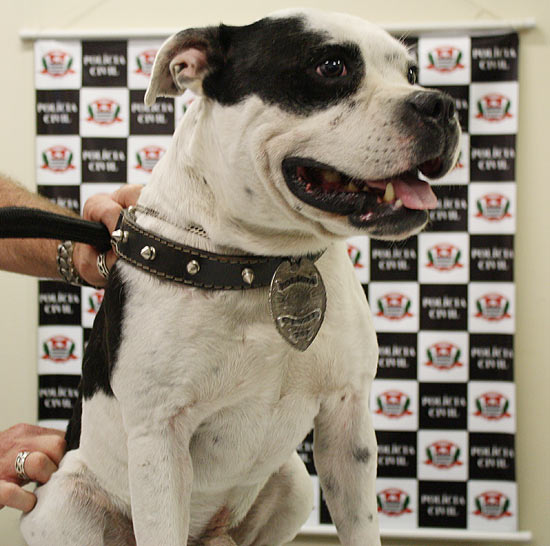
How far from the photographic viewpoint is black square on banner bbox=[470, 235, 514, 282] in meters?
2.43

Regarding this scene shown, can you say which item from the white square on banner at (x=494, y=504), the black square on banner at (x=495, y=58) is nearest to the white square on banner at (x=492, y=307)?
the white square on banner at (x=494, y=504)

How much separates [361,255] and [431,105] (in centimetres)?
174

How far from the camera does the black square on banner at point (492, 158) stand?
2.42 meters

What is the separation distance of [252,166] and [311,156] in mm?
86

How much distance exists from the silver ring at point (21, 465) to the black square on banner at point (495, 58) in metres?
2.05

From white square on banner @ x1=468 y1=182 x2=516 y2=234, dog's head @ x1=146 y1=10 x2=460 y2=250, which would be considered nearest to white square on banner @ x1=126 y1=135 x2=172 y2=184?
white square on banner @ x1=468 y1=182 x2=516 y2=234

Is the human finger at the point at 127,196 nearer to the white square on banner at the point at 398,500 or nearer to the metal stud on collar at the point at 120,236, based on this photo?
the metal stud on collar at the point at 120,236

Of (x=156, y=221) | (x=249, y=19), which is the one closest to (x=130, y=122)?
(x=249, y=19)

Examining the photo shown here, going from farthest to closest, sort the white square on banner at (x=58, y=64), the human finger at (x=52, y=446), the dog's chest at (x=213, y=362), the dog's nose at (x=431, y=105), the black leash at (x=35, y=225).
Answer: the white square on banner at (x=58, y=64) < the human finger at (x=52, y=446) < the black leash at (x=35, y=225) < the dog's chest at (x=213, y=362) < the dog's nose at (x=431, y=105)

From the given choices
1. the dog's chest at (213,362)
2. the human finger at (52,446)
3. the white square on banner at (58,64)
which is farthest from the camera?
the white square on banner at (58,64)

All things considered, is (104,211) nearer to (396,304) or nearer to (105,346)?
(105,346)

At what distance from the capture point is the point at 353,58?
80 cm

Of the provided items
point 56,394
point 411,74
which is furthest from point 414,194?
point 56,394

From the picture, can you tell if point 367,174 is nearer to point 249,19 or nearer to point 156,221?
point 156,221
